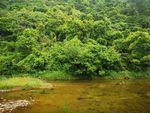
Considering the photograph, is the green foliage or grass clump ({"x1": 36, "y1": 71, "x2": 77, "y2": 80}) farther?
the green foliage

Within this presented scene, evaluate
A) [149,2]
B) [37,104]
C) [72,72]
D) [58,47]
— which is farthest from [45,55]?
[149,2]

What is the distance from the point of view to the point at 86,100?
26.7 m

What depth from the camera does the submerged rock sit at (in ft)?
74.6

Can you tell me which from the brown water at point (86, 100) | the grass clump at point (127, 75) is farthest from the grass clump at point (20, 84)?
the grass clump at point (127, 75)

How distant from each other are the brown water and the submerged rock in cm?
62

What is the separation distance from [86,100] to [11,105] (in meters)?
6.95

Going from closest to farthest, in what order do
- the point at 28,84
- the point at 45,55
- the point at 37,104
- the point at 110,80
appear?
1. the point at 37,104
2. the point at 28,84
3. the point at 110,80
4. the point at 45,55

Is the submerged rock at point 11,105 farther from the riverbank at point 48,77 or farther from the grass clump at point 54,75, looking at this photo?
the grass clump at point 54,75

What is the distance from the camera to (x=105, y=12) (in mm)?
72312

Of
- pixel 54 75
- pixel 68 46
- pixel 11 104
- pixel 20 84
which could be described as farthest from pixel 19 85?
pixel 68 46

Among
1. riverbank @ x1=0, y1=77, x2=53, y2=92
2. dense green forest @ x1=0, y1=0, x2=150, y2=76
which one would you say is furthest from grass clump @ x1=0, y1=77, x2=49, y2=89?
dense green forest @ x1=0, y1=0, x2=150, y2=76

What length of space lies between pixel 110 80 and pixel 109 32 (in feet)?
43.8

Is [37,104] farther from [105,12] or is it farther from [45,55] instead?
[105,12]

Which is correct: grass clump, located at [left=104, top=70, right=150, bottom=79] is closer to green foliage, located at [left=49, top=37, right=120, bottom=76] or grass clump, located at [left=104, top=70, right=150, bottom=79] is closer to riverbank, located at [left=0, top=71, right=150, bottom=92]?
riverbank, located at [left=0, top=71, right=150, bottom=92]
